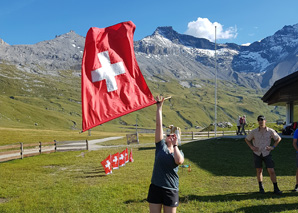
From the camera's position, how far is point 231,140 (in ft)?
94.0

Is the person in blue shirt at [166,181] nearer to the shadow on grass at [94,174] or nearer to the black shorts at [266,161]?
the black shorts at [266,161]

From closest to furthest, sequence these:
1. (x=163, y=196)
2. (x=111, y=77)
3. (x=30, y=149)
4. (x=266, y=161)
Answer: (x=163, y=196) → (x=111, y=77) → (x=266, y=161) → (x=30, y=149)

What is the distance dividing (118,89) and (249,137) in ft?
16.8

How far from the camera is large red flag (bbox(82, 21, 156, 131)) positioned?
5969 millimetres

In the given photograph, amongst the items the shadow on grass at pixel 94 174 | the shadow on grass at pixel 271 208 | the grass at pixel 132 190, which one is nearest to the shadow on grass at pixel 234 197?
the grass at pixel 132 190

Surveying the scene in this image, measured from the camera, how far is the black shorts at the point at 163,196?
4.61m

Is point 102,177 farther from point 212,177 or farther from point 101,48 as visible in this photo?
point 101,48

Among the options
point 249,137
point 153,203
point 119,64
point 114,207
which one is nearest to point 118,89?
point 119,64

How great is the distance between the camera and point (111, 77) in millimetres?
6262

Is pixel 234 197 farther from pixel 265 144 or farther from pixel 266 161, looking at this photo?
pixel 265 144

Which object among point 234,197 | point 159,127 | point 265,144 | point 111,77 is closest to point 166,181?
point 159,127

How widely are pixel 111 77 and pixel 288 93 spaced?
2597 centimetres

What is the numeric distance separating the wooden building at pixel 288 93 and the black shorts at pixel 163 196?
2548cm

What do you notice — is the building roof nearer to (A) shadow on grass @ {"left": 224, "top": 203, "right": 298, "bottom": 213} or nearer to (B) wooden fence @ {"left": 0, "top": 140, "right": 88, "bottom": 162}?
(B) wooden fence @ {"left": 0, "top": 140, "right": 88, "bottom": 162}
